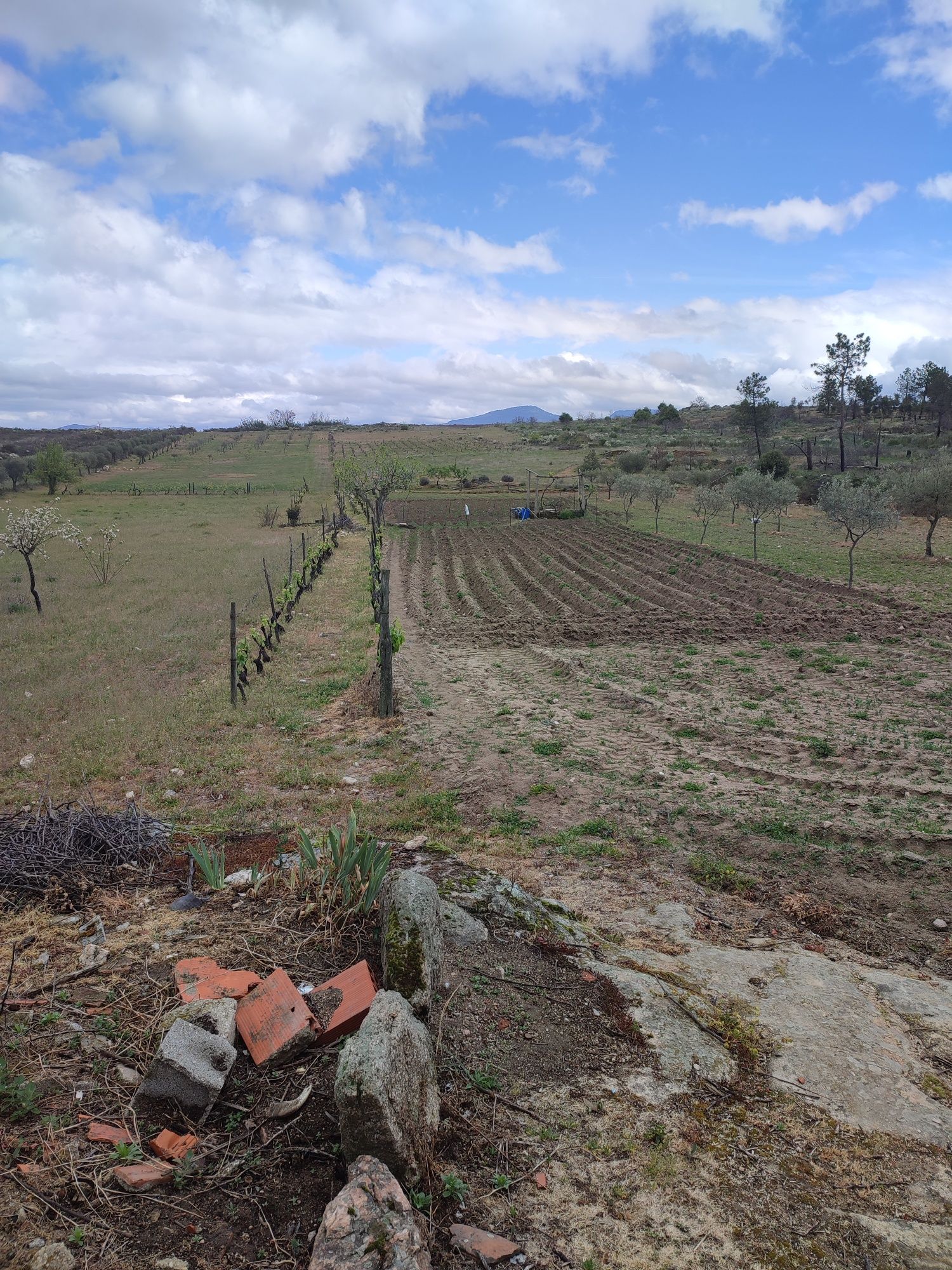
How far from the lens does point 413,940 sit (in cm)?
390

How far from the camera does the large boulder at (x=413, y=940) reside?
3.80 metres

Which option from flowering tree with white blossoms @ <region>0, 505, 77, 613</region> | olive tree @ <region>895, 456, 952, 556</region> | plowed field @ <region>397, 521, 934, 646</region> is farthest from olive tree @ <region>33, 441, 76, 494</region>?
olive tree @ <region>895, 456, 952, 556</region>

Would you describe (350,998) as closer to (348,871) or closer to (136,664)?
(348,871)

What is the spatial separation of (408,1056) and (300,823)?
15.2 ft

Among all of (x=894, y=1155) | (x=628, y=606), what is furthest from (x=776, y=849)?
(x=628, y=606)

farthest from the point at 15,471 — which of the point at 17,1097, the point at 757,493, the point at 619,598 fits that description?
the point at 17,1097

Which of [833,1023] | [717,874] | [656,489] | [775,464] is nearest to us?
[833,1023]

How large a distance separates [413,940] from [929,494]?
2598 centimetres

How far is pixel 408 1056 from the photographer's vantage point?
317cm

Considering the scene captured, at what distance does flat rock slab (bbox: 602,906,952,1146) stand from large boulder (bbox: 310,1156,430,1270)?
189cm

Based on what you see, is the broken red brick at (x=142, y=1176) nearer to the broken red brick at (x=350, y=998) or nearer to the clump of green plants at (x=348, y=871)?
the broken red brick at (x=350, y=998)

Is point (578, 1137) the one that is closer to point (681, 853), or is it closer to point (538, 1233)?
point (538, 1233)

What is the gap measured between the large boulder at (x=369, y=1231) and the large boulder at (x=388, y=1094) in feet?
0.56

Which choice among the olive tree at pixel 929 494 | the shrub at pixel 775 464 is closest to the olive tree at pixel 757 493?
the olive tree at pixel 929 494
